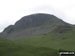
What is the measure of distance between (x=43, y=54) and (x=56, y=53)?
6.85 metres

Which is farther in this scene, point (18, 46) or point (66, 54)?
point (18, 46)

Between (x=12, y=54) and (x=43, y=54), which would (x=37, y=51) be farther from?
(x=12, y=54)

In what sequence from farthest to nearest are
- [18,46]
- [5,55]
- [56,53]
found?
[18,46] → [56,53] → [5,55]

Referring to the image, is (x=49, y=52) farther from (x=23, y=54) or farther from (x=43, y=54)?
(x=23, y=54)

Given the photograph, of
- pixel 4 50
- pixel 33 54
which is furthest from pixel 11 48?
pixel 33 54

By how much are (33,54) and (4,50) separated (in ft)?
49.0

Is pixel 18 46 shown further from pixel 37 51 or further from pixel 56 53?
pixel 56 53

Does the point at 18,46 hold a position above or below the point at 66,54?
above

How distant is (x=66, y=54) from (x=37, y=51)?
17775 mm

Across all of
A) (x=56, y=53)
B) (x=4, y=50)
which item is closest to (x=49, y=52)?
(x=56, y=53)

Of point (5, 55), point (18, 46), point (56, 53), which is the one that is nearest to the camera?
point (5, 55)

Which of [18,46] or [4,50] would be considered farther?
[18,46]

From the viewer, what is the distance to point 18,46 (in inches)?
4975

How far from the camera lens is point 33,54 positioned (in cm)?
11475
